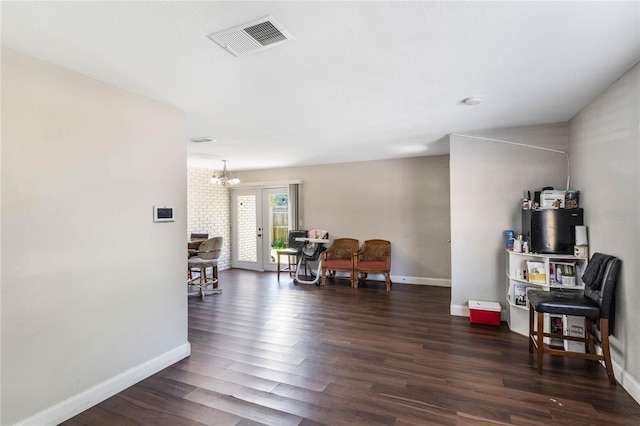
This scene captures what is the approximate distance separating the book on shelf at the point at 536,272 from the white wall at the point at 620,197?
0.46 meters

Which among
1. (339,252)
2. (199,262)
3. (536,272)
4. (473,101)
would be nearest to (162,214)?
(199,262)

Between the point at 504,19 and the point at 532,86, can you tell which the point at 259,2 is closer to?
the point at 504,19

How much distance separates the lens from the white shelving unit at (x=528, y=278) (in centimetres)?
316

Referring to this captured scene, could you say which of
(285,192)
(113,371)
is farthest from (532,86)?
(285,192)

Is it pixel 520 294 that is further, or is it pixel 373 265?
pixel 373 265

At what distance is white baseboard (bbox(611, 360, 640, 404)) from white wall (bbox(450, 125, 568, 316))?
1.40 m

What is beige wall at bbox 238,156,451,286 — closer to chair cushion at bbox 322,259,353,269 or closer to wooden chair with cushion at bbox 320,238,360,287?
wooden chair with cushion at bbox 320,238,360,287

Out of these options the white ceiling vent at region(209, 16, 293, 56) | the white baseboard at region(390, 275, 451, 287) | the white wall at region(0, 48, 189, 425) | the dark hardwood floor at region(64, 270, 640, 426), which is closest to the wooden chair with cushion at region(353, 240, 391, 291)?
the white baseboard at region(390, 275, 451, 287)

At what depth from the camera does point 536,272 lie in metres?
3.31

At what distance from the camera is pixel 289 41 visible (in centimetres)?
188

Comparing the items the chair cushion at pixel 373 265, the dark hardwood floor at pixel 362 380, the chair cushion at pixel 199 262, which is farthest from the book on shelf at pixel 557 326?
the chair cushion at pixel 199 262

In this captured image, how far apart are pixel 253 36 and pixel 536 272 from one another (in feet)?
11.6

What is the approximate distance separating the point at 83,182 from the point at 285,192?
515 cm

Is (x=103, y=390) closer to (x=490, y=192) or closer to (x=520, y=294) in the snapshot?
(x=520, y=294)
